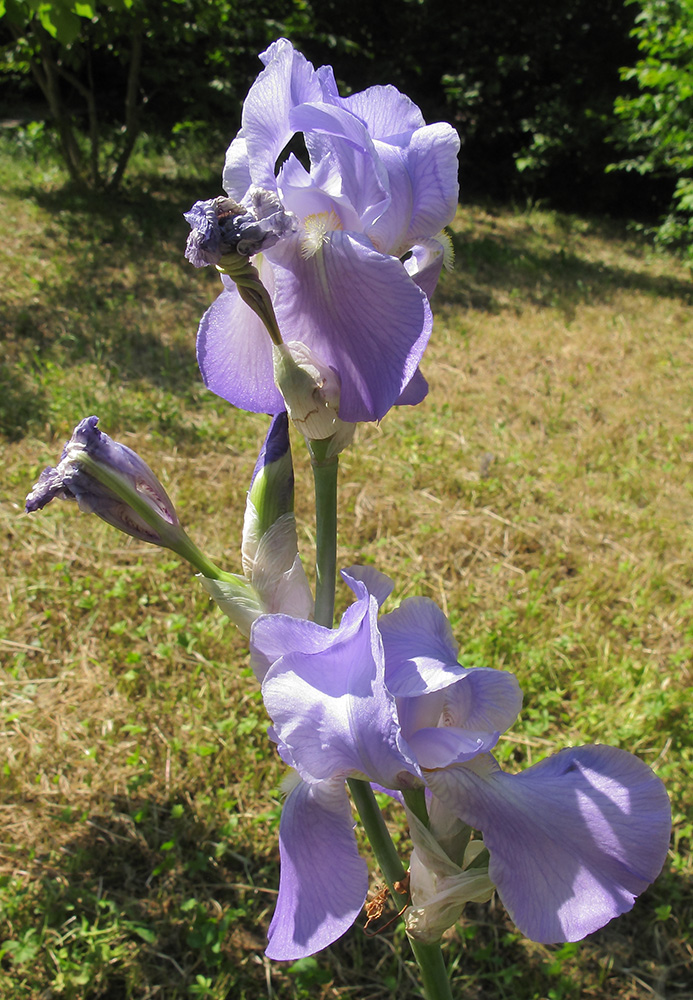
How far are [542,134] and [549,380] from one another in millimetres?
5309

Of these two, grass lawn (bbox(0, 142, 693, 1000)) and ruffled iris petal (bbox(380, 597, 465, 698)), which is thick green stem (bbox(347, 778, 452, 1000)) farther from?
grass lawn (bbox(0, 142, 693, 1000))

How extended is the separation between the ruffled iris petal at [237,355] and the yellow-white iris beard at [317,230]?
120mm

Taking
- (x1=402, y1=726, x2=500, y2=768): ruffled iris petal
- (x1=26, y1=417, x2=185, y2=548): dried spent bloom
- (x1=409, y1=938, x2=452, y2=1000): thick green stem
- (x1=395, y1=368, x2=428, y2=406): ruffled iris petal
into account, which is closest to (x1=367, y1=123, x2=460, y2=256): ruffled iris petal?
(x1=395, y1=368, x2=428, y2=406): ruffled iris petal

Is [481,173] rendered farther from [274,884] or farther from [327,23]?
[274,884]

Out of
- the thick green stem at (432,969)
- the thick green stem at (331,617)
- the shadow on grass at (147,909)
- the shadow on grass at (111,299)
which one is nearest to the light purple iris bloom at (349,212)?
the thick green stem at (331,617)

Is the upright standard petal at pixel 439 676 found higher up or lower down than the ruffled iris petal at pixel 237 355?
lower down

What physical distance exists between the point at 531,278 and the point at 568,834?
5.36 m

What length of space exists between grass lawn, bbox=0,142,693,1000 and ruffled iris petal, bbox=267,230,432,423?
131cm

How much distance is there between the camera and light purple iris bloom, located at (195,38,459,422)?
58cm

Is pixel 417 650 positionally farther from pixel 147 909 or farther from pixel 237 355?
pixel 147 909

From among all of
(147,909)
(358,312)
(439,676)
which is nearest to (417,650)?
(439,676)

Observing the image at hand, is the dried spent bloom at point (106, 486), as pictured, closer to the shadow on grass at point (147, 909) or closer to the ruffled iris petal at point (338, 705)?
the ruffled iris petal at point (338, 705)

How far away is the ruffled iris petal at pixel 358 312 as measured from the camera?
577 millimetres

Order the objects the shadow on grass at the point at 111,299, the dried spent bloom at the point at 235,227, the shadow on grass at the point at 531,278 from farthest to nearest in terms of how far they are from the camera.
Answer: the shadow on grass at the point at 531,278, the shadow on grass at the point at 111,299, the dried spent bloom at the point at 235,227
